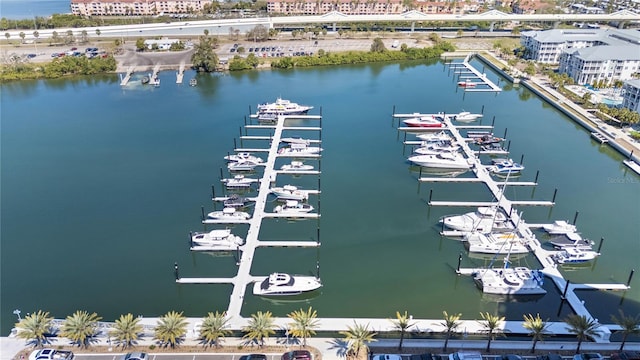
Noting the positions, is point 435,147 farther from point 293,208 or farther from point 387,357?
point 387,357

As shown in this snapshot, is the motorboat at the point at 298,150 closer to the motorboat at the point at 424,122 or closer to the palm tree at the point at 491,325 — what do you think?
the motorboat at the point at 424,122

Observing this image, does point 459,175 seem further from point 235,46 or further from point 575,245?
point 235,46

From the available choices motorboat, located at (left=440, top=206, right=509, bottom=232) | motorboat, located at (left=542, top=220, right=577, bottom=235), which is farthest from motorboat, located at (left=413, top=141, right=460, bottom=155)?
motorboat, located at (left=542, top=220, right=577, bottom=235)

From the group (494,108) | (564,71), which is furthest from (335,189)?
(564,71)

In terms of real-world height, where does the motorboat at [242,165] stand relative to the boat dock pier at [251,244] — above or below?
above

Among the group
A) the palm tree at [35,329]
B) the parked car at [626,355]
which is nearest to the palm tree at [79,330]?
the palm tree at [35,329]

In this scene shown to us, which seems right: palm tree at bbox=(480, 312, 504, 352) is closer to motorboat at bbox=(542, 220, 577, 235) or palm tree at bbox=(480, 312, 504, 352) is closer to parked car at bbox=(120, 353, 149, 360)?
motorboat at bbox=(542, 220, 577, 235)

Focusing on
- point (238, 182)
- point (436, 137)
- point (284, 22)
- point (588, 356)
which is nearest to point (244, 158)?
point (238, 182)
